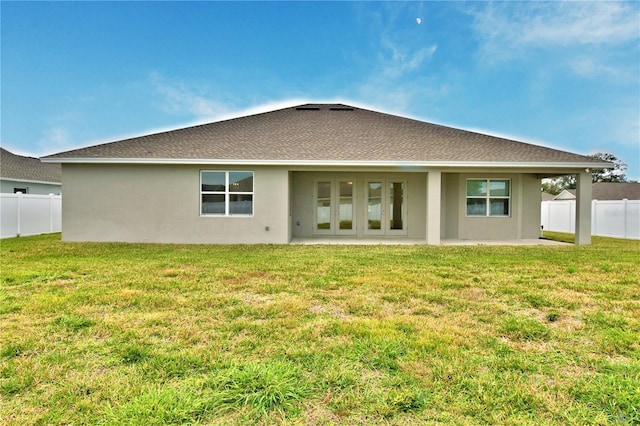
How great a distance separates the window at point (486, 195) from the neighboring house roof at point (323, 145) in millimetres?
1359

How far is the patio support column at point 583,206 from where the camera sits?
1130 cm

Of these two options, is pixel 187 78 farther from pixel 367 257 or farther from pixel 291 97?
pixel 367 257

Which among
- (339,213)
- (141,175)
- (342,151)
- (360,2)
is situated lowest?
(339,213)

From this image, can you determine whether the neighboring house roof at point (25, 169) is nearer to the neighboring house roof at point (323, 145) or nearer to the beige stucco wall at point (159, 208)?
the beige stucco wall at point (159, 208)

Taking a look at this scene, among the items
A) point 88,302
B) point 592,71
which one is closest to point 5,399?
point 88,302

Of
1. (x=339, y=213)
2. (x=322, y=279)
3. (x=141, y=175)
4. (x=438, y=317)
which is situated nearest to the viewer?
(x=438, y=317)

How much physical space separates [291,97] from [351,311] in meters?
17.5

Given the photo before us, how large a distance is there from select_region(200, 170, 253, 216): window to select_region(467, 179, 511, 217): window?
8485mm

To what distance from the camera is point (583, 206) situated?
37.3 ft

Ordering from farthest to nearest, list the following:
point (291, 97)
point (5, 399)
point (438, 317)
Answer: point (291, 97)
point (438, 317)
point (5, 399)

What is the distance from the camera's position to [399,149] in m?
11.9

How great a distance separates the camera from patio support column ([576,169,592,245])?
11.3 meters

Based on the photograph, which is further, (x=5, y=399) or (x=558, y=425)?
(x=5, y=399)

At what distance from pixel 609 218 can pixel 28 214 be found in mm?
25750
